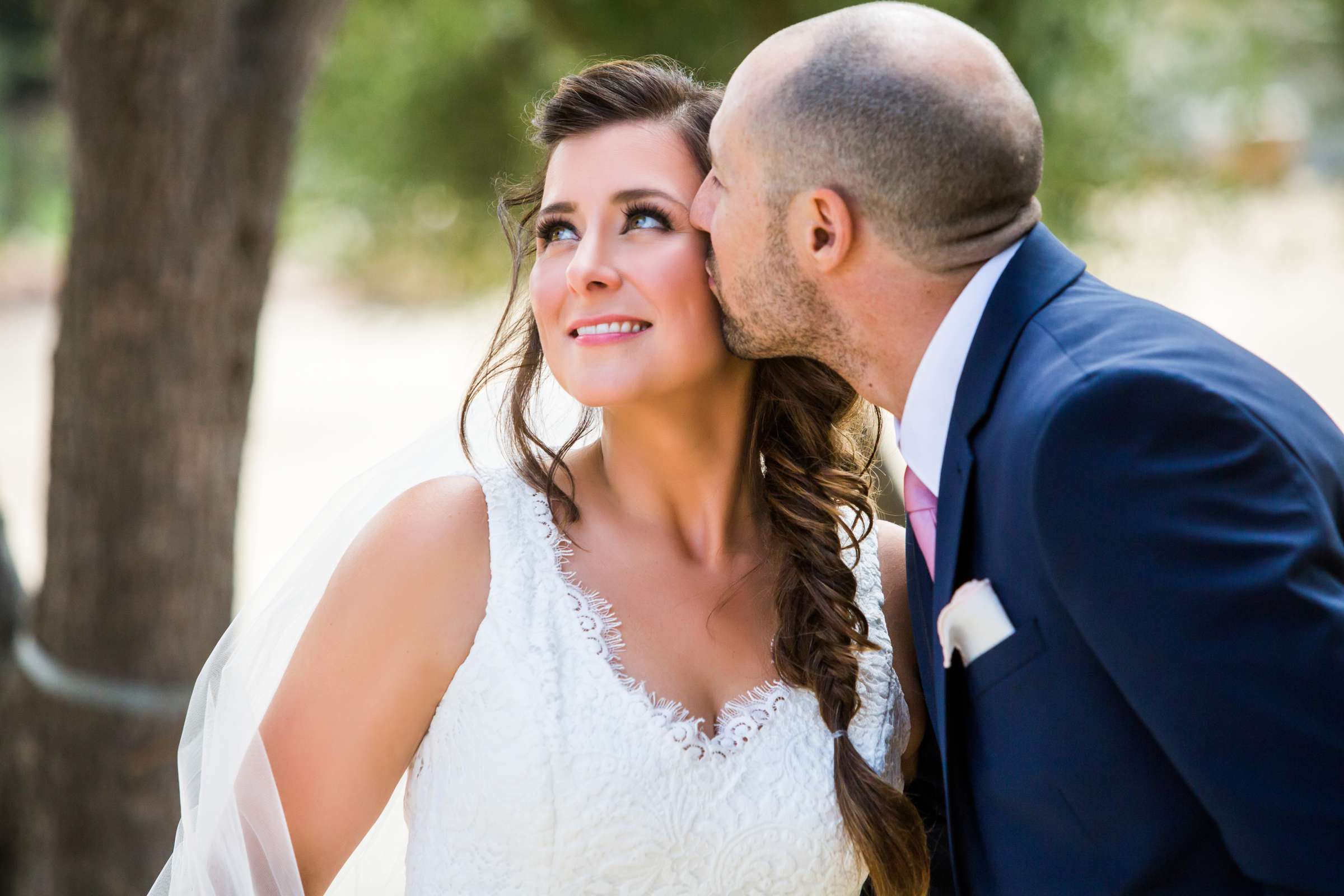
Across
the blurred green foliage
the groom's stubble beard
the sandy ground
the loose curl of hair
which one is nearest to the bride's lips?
the groom's stubble beard

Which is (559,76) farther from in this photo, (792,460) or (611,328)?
(611,328)

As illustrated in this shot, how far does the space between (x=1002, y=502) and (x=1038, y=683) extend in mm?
221

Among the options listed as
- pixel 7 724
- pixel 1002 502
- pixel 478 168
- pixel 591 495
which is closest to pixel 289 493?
pixel 478 168

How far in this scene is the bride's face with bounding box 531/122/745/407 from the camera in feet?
6.85

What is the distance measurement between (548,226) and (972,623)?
103cm

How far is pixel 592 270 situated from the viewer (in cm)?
207

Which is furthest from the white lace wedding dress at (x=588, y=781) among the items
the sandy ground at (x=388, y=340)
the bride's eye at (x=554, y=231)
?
the sandy ground at (x=388, y=340)

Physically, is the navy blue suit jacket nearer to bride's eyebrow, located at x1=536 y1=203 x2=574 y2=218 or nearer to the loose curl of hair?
the loose curl of hair

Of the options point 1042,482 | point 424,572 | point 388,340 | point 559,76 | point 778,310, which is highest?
point 559,76

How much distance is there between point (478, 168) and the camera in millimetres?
4945

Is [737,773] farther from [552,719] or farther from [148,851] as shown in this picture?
[148,851]

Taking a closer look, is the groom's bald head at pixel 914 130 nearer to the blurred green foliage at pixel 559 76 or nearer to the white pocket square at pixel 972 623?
the white pocket square at pixel 972 623

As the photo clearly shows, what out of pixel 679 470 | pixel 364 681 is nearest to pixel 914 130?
pixel 679 470

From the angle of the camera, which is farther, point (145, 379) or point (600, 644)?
point (145, 379)
